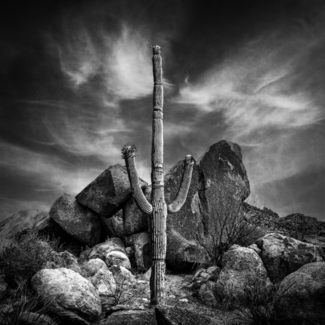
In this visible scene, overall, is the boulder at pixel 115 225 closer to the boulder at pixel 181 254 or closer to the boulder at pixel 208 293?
the boulder at pixel 181 254

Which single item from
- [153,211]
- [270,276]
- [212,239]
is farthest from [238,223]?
[153,211]

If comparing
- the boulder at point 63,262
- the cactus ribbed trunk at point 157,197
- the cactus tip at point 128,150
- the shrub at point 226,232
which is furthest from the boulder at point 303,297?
the boulder at point 63,262

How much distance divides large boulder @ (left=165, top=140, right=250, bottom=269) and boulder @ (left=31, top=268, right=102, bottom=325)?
178 inches

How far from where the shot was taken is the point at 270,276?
874cm

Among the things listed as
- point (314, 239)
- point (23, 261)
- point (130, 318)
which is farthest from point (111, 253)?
point (314, 239)

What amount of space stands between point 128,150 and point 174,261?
495 centimetres

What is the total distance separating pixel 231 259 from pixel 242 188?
5.35 metres

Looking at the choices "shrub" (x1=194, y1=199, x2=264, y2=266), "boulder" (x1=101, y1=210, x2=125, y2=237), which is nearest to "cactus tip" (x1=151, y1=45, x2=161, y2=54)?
"shrub" (x1=194, y1=199, x2=264, y2=266)

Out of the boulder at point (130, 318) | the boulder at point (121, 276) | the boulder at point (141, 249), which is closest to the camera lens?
the boulder at point (130, 318)

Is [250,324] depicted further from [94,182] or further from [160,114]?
[94,182]

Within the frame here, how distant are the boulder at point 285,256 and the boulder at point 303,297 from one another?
7.10 ft

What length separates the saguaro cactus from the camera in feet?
24.4

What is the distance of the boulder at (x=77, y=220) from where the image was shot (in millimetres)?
12812

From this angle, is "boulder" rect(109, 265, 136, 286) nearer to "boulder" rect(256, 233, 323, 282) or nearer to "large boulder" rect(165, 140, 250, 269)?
"large boulder" rect(165, 140, 250, 269)
